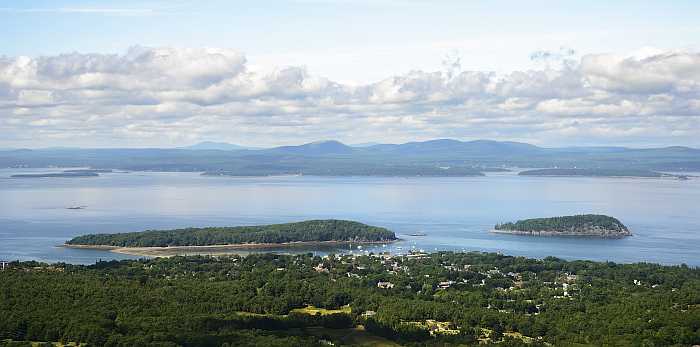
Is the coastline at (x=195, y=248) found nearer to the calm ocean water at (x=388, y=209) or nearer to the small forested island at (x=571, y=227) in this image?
the calm ocean water at (x=388, y=209)

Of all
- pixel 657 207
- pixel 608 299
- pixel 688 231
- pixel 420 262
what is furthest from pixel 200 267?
pixel 657 207

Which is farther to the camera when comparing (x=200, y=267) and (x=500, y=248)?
(x=500, y=248)

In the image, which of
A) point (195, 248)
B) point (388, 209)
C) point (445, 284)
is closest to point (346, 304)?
point (445, 284)

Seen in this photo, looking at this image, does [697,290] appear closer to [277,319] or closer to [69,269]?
[277,319]

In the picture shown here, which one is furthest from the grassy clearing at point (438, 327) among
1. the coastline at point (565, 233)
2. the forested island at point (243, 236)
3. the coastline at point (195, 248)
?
the coastline at point (565, 233)

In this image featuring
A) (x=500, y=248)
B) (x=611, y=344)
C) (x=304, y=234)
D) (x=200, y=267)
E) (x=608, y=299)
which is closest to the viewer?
(x=611, y=344)

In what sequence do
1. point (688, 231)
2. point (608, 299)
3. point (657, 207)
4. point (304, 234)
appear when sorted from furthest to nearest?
point (657, 207) → point (688, 231) → point (304, 234) → point (608, 299)

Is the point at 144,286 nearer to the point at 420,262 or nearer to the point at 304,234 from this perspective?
the point at 420,262
